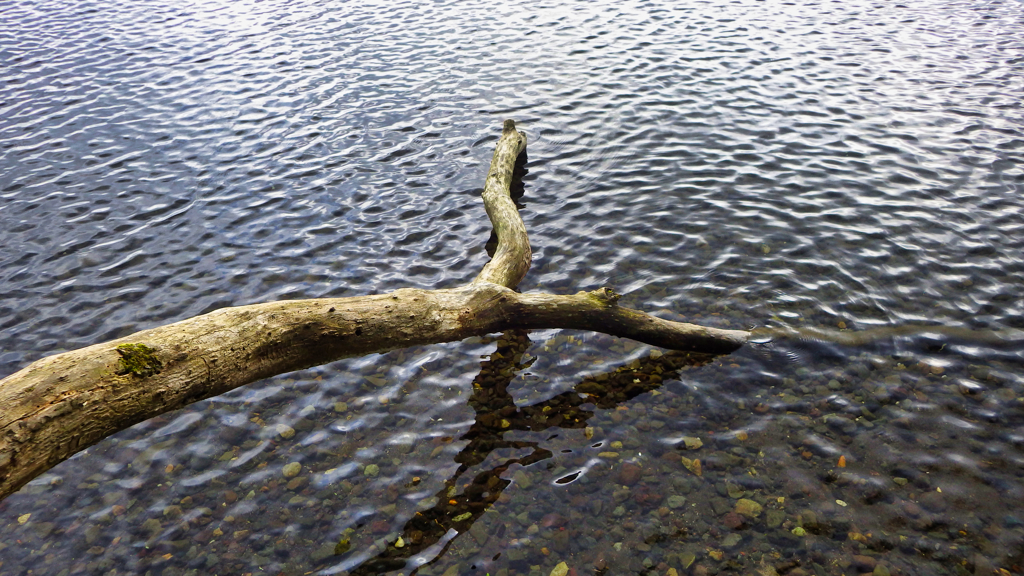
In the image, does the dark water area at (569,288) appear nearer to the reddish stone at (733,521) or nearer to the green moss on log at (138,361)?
the reddish stone at (733,521)

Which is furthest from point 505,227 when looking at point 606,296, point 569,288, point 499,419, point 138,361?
point 138,361

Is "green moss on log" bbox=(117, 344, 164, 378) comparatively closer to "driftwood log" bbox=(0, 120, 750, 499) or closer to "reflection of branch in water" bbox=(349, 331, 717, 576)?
"driftwood log" bbox=(0, 120, 750, 499)

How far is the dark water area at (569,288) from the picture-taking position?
5488 millimetres

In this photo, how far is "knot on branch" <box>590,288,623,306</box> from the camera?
6.82m

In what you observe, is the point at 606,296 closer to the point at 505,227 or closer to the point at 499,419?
the point at 499,419

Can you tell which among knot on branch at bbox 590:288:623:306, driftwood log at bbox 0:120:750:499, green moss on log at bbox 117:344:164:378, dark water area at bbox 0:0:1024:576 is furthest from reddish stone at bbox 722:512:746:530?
green moss on log at bbox 117:344:164:378

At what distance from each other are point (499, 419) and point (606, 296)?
171cm

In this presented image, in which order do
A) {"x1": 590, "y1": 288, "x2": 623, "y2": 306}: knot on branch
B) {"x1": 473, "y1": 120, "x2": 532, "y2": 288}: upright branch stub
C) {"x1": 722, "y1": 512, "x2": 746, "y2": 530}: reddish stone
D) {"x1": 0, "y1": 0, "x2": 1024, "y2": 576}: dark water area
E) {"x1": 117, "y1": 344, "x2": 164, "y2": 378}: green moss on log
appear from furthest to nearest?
{"x1": 473, "y1": 120, "x2": 532, "y2": 288}: upright branch stub
{"x1": 590, "y1": 288, "x2": 623, "y2": 306}: knot on branch
{"x1": 0, "y1": 0, "x2": 1024, "y2": 576}: dark water area
{"x1": 722, "y1": 512, "x2": 746, "y2": 530}: reddish stone
{"x1": 117, "y1": 344, "x2": 164, "y2": 378}: green moss on log

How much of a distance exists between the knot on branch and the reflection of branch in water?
0.81 m

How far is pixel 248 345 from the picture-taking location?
5324mm

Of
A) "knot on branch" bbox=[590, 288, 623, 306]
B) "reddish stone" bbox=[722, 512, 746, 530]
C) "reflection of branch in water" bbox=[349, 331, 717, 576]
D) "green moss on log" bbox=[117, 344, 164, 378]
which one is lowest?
"reddish stone" bbox=[722, 512, 746, 530]

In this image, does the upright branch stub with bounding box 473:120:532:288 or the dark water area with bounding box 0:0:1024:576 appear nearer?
the dark water area with bounding box 0:0:1024:576

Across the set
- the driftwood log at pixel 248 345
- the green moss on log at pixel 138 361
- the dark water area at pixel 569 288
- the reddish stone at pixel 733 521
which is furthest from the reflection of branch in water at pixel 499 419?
the green moss on log at pixel 138 361

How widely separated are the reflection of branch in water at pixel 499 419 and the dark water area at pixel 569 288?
0.09ft
